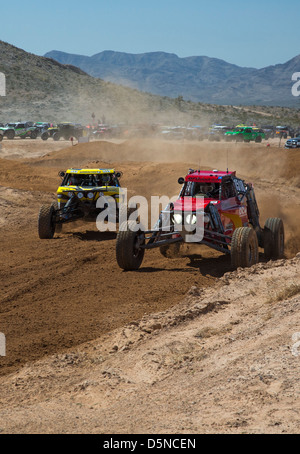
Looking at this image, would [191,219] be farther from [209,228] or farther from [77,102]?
[77,102]

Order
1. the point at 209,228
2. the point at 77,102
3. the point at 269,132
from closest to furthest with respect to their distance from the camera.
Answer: the point at 209,228, the point at 269,132, the point at 77,102

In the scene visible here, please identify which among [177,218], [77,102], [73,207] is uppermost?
[77,102]

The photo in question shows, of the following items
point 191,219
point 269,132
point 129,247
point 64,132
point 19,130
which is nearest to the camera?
point 129,247

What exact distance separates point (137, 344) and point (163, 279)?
131 inches

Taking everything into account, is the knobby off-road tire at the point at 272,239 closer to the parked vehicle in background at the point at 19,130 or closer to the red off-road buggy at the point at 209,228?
the red off-road buggy at the point at 209,228

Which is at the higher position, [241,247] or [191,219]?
[191,219]

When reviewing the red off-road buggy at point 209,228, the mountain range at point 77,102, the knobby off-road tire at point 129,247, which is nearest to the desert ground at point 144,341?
the knobby off-road tire at point 129,247

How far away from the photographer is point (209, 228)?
11.9 meters

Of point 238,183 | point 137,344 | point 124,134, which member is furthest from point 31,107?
point 137,344

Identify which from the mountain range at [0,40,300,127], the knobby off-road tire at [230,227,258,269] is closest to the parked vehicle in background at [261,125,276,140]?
the mountain range at [0,40,300,127]

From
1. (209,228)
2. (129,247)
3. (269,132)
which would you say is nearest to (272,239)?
(209,228)

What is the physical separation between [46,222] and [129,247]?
425 cm

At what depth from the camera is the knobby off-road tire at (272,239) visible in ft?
42.0

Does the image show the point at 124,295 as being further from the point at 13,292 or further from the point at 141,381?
the point at 141,381
